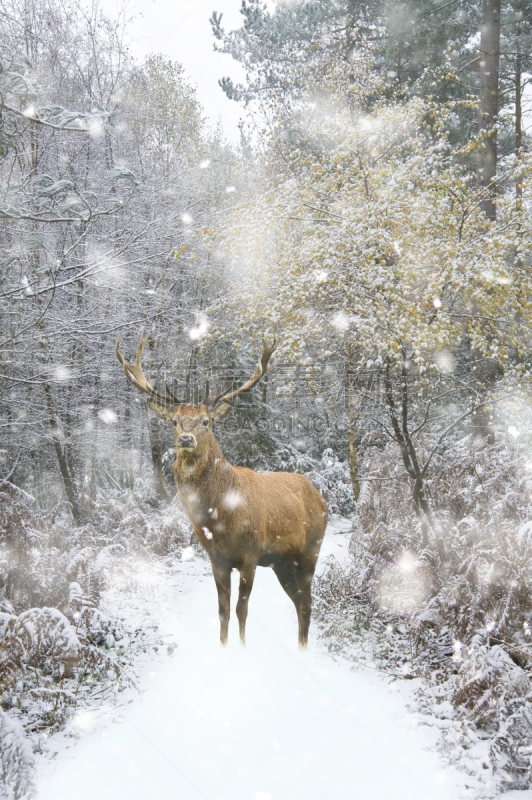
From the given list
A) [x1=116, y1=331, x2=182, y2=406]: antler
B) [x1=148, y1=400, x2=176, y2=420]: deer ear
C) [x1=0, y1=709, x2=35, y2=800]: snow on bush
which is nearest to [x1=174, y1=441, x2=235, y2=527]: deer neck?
[x1=148, y1=400, x2=176, y2=420]: deer ear

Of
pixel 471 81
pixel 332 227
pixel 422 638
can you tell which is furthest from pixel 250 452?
pixel 471 81

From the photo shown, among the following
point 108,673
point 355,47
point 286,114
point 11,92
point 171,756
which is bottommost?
point 108,673

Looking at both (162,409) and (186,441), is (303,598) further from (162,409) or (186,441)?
(162,409)

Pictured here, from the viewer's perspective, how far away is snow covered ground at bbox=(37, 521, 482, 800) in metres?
2.97

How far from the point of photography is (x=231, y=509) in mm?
3971

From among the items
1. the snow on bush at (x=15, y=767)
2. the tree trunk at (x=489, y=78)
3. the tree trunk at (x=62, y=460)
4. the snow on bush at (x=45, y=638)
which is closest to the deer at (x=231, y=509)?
the snow on bush at (x=45, y=638)

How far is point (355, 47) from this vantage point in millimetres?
14539

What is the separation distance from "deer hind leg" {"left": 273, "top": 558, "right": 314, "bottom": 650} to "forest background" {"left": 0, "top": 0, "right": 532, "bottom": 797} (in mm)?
635

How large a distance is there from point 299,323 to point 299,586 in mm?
5106

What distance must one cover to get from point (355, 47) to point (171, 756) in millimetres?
17394

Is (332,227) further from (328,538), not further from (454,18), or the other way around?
(454,18)

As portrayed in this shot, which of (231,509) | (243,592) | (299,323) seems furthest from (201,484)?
(299,323)

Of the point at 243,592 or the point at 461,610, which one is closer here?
the point at 243,592

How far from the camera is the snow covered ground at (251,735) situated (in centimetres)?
297
